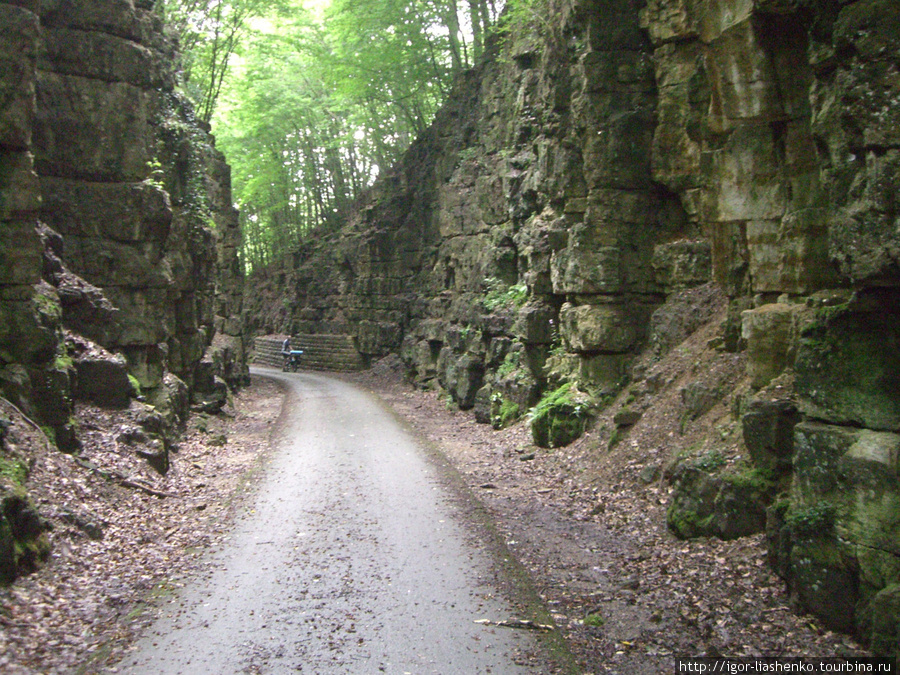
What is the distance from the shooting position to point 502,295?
21188 millimetres

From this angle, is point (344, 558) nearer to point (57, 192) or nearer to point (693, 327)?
point (693, 327)

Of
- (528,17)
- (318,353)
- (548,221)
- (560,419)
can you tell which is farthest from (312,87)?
(560,419)

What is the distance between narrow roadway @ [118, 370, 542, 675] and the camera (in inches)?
252

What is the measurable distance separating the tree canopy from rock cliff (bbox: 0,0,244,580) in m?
8.29

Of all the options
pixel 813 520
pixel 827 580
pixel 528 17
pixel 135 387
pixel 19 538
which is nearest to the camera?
pixel 827 580

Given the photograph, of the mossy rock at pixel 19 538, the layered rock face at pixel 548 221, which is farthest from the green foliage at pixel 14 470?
the layered rock face at pixel 548 221

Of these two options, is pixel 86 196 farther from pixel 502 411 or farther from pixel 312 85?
pixel 312 85

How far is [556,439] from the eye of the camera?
49.4 ft

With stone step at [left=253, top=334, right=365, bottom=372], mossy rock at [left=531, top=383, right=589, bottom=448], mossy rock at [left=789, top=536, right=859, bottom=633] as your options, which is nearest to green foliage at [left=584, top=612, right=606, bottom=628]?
mossy rock at [left=789, top=536, right=859, bottom=633]

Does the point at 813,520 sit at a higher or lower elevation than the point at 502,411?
higher

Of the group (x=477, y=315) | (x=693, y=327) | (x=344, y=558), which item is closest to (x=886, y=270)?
(x=344, y=558)

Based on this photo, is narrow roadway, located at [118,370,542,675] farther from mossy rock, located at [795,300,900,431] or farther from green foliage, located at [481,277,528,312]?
green foliage, located at [481,277,528,312]

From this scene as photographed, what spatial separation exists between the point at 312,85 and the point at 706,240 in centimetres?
3123

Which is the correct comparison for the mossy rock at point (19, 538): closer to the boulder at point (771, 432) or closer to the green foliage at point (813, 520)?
the green foliage at point (813, 520)
